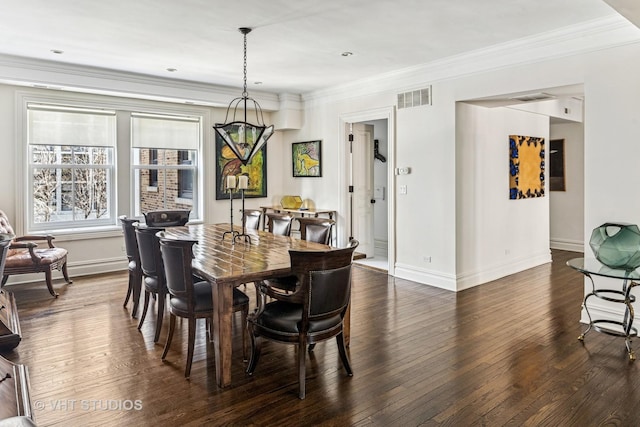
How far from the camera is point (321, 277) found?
8.64 feet

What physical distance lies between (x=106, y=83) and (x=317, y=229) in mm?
3672

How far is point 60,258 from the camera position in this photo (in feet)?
16.7

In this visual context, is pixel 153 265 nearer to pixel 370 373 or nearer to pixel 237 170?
pixel 370 373

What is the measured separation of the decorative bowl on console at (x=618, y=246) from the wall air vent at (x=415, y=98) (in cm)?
248

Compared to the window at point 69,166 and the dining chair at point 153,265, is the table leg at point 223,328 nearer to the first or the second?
the dining chair at point 153,265

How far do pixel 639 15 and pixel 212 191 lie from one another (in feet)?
19.1

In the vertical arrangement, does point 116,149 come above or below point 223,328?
above

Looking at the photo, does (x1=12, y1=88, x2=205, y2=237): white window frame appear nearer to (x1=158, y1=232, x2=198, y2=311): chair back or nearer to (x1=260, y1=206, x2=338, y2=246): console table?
(x1=260, y1=206, x2=338, y2=246): console table

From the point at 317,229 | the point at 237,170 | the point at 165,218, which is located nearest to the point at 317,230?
the point at 317,229

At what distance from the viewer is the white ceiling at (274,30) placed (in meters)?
3.46

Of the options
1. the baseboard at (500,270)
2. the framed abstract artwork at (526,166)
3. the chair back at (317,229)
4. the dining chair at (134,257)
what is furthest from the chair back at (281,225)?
the framed abstract artwork at (526,166)

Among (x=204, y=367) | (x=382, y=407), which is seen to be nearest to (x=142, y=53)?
(x=204, y=367)

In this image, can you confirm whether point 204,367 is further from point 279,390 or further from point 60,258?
point 60,258

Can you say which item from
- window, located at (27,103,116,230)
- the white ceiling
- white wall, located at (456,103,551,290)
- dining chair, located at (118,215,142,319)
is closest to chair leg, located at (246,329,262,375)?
dining chair, located at (118,215,142,319)
